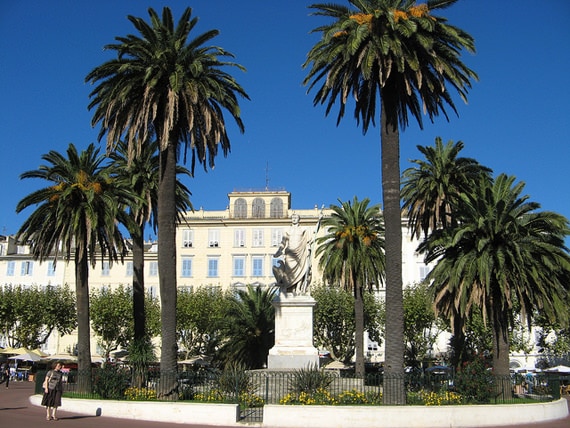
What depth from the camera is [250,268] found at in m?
72.8

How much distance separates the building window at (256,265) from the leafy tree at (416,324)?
61.7 ft

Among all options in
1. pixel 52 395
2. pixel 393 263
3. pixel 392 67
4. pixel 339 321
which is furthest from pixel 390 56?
pixel 339 321

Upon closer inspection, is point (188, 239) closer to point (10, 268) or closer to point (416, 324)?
point (10, 268)

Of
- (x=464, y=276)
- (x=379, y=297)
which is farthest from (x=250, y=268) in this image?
(x=464, y=276)

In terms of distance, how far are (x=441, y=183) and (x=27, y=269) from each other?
188 ft

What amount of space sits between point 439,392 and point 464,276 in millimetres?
7747

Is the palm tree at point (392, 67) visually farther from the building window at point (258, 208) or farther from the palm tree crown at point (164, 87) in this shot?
the building window at point (258, 208)

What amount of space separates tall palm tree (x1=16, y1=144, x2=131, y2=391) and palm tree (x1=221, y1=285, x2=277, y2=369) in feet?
27.3

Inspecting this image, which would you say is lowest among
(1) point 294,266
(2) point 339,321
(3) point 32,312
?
(2) point 339,321

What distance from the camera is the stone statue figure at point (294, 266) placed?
25828mm

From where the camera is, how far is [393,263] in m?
21.6

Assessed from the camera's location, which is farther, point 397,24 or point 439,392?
point 397,24

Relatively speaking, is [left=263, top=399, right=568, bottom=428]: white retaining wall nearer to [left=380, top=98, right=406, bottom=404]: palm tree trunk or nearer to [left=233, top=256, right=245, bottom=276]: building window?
[left=380, top=98, right=406, bottom=404]: palm tree trunk

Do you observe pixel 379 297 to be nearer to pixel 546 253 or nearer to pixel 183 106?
pixel 546 253
